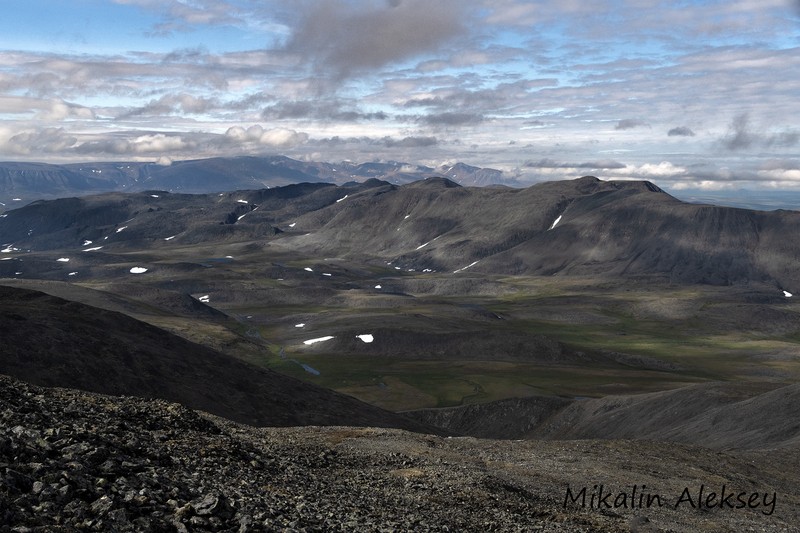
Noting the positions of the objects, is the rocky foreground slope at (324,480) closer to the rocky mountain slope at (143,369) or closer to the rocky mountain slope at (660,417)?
the rocky mountain slope at (660,417)

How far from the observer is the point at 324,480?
27.1 metres

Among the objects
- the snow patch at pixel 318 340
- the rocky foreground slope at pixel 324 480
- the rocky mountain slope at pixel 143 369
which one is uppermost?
the rocky foreground slope at pixel 324 480

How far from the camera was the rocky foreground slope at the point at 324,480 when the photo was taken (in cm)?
1816

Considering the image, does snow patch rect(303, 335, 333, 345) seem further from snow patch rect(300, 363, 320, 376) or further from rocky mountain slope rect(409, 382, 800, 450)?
rocky mountain slope rect(409, 382, 800, 450)

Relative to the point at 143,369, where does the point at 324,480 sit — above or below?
above

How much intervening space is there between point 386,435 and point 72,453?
77.3 feet

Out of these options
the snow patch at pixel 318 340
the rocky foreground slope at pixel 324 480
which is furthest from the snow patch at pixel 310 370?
the rocky foreground slope at pixel 324 480

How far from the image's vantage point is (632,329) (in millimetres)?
199125

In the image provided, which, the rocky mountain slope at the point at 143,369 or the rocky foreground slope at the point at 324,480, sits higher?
the rocky foreground slope at the point at 324,480

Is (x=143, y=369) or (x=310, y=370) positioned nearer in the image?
(x=143, y=369)

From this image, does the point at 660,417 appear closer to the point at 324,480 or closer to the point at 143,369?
the point at 143,369

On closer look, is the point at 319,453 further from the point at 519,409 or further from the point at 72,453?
the point at 519,409

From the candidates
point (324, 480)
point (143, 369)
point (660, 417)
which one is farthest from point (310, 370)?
point (324, 480)

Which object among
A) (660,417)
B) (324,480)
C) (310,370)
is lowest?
(310,370)
